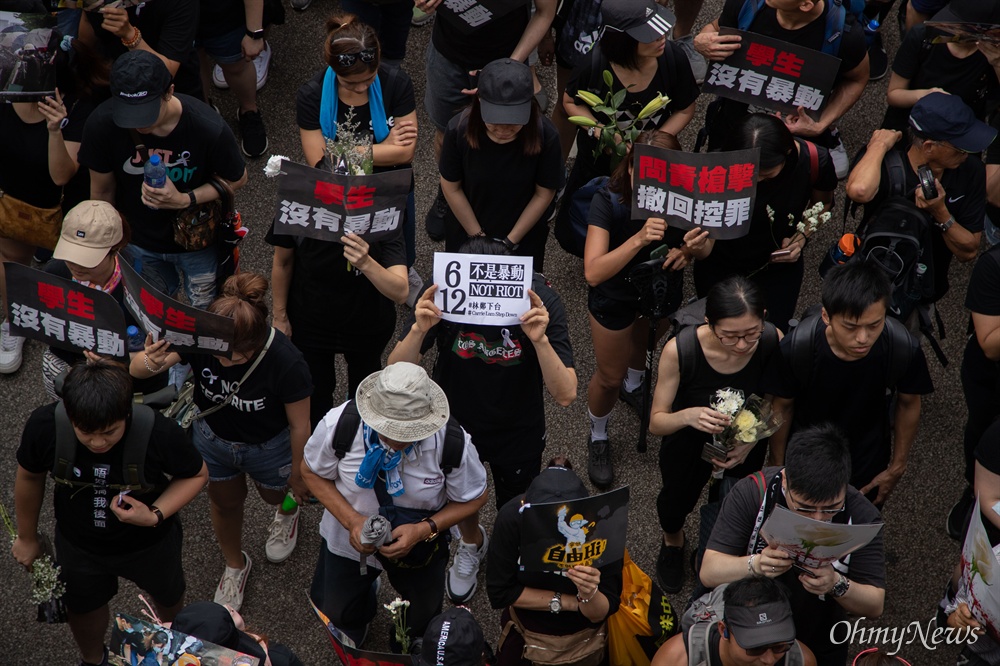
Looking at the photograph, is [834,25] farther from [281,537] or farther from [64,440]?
[64,440]

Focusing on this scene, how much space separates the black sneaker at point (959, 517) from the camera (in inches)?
259

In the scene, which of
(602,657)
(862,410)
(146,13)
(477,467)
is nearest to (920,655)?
(862,410)

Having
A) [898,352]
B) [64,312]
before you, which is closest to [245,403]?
[64,312]

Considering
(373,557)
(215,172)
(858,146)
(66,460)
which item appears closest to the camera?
(66,460)

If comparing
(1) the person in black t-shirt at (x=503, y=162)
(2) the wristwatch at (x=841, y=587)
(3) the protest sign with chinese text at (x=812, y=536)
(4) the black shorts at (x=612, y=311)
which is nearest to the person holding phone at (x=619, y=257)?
(4) the black shorts at (x=612, y=311)

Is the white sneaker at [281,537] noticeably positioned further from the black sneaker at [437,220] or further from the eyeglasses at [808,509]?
the eyeglasses at [808,509]

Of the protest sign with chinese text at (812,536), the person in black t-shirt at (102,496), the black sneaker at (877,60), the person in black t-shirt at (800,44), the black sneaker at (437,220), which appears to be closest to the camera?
the protest sign with chinese text at (812,536)

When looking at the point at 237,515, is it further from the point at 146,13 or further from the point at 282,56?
the point at 282,56

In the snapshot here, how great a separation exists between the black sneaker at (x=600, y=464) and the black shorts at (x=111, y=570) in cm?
254

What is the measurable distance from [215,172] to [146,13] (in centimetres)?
147

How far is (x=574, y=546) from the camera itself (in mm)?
4801

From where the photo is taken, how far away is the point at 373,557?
546 centimetres

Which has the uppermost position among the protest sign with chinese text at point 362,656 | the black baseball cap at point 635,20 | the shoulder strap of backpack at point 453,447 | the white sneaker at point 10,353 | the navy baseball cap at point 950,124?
the navy baseball cap at point 950,124

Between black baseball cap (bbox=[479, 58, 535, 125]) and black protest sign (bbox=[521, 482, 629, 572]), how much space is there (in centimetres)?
232
